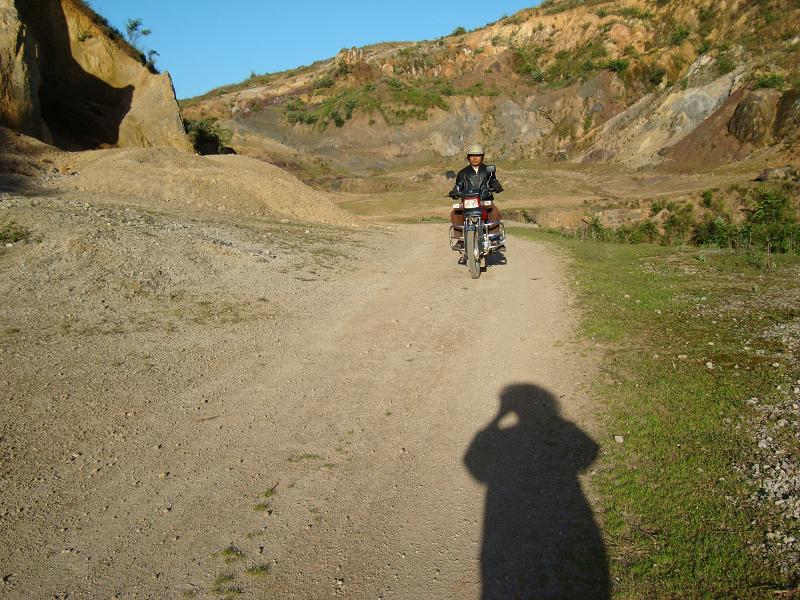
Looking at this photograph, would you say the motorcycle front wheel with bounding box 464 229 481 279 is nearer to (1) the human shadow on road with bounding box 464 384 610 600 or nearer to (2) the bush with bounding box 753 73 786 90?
(1) the human shadow on road with bounding box 464 384 610 600

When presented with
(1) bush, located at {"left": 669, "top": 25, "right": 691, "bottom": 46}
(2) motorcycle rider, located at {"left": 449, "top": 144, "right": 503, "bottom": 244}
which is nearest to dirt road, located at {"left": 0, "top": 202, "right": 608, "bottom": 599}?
(2) motorcycle rider, located at {"left": 449, "top": 144, "right": 503, "bottom": 244}

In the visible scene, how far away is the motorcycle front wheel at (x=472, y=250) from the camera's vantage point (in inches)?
416

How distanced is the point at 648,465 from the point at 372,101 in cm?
6584

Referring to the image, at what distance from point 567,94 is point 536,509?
204 ft

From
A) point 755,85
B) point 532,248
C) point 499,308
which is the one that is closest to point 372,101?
point 755,85

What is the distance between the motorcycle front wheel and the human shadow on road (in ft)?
18.6

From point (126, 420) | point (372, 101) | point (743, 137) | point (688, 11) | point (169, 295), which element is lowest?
point (126, 420)

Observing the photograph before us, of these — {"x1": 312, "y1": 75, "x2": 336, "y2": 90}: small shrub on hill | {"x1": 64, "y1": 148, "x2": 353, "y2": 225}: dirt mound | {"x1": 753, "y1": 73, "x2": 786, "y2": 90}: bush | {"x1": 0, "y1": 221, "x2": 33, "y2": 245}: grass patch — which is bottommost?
{"x1": 0, "y1": 221, "x2": 33, "y2": 245}: grass patch

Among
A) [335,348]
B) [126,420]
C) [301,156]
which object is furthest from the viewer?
[301,156]

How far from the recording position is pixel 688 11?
5647 centimetres

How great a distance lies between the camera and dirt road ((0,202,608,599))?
10.6 ft

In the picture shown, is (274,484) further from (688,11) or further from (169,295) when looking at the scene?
(688,11)

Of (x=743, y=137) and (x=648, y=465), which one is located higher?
(x=743, y=137)

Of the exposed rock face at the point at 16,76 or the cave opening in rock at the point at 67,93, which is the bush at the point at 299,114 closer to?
the cave opening in rock at the point at 67,93
